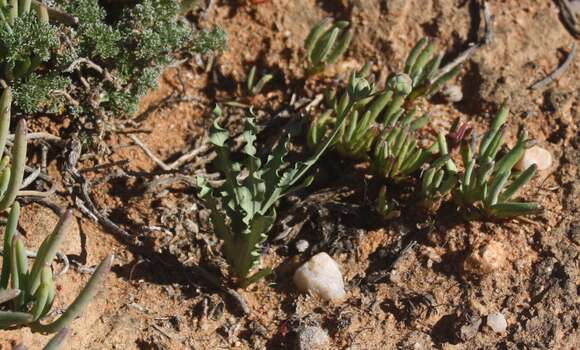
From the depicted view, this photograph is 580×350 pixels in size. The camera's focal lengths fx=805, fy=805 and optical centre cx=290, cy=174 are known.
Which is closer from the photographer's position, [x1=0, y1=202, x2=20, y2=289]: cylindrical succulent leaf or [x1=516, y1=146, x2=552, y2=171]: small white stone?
[x1=0, y1=202, x2=20, y2=289]: cylindrical succulent leaf

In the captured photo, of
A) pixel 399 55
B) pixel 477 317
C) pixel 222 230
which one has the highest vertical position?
pixel 399 55

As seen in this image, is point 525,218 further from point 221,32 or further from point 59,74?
point 59,74

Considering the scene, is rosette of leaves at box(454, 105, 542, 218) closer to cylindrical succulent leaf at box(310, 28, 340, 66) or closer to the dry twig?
the dry twig

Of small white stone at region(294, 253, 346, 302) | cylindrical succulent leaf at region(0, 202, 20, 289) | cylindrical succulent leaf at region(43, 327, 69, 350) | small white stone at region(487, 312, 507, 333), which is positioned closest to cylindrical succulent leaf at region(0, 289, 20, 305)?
cylindrical succulent leaf at region(0, 202, 20, 289)

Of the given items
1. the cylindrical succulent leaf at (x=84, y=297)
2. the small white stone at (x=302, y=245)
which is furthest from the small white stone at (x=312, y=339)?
the cylindrical succulent leaf at (x=84, y=297)

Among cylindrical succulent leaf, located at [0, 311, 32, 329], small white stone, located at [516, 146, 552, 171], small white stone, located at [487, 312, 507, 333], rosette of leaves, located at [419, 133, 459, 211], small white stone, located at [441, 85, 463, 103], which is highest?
cylindrical succulent leaf, located at [0, 311, 32, 329]

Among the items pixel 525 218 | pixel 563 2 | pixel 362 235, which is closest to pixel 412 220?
pixel 362 235
